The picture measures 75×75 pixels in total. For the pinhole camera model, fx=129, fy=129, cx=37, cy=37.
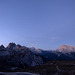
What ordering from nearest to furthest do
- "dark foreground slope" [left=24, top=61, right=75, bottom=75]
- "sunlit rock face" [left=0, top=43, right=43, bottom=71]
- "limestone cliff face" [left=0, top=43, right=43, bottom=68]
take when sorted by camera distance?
"dark foreground slope" [left=24, top=61, right=75, bottom=75]
"sunlit rock face" [left=0, top=43, right=43, bottom=71]
"limestone cliff face" [left=0, top=43, right=43, bottom=68]

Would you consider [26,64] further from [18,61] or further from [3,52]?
[3,52]

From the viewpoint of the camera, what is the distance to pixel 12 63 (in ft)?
332

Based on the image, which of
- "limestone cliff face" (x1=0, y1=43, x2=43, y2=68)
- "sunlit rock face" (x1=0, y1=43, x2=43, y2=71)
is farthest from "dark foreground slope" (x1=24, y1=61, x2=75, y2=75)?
"limestone cliff face" (x1=0, y1=43, x2=43, y2=68)

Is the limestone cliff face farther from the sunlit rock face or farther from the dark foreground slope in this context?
the dark foreground slope

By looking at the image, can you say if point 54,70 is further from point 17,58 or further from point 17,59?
point 17,58

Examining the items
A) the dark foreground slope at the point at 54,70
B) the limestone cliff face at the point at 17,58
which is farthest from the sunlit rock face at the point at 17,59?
the dark foreground slope at the point at 54,70

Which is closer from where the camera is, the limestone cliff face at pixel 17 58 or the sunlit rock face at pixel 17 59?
Result: the sunlit rock face at pixel 17 59

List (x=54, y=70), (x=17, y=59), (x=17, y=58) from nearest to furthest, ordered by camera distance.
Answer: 1. (x=54, y=70)
2. (x=17, y=59)
3. (x=17, y=58)

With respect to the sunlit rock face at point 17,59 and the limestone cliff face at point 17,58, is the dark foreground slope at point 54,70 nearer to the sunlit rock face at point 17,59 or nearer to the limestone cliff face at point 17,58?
the sunlit rock face at point 17,59

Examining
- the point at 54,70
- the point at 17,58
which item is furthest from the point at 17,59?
the point at 54,70

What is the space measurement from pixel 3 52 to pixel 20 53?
14.4 metres

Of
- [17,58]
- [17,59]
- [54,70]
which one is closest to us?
[54,70]

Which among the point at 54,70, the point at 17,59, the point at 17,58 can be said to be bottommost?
the point at 54,70

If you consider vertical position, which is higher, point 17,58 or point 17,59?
point 17,58
